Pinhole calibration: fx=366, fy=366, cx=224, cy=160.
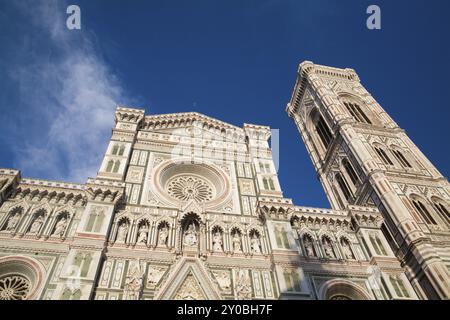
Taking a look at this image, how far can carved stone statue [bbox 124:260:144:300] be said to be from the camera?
41.9ft

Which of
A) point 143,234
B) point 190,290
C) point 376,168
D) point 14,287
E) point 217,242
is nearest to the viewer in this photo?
point 14,287

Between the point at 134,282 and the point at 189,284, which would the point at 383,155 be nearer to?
the point at 189,284

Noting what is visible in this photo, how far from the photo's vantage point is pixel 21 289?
1294 cm

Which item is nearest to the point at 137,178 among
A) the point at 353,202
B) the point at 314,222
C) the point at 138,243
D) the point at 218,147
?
the point at 138,243

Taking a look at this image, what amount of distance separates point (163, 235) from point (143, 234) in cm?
83

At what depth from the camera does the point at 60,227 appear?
1488cm

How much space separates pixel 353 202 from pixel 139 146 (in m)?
14.5

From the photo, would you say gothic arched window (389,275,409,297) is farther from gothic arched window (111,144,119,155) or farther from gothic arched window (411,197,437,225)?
gothic arched window (111,144,119,155)

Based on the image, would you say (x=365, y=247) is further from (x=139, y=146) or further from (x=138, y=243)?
(x=139, y=146)

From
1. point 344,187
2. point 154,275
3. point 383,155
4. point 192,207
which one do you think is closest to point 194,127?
point 192,207

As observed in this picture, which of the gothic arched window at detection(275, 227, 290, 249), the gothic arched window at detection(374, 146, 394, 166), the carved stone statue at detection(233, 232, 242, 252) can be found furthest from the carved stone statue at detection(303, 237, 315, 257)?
the gothic arched window at detection(374, 146, 394, 166)

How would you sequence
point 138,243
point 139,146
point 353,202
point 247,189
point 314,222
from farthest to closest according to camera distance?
point 353,202, point 139,146, point 247,189, point 314,222, point 138,243

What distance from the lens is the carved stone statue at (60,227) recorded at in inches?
575

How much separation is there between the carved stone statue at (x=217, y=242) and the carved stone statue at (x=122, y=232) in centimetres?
372
